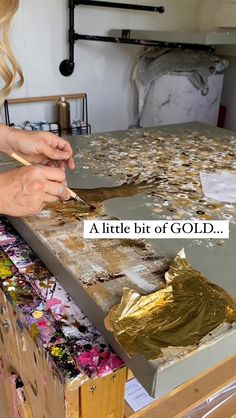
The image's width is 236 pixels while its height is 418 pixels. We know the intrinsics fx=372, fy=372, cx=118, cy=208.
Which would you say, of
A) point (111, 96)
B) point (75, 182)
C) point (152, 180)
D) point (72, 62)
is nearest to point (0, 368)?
point (75, 182)

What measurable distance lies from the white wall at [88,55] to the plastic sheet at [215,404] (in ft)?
5.55

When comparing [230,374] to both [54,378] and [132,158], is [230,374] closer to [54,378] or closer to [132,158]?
[54,378]

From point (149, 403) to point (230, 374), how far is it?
0.19m

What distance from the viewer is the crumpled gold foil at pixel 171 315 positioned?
1.55 feet

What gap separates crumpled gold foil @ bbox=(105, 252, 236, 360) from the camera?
18.6 inches

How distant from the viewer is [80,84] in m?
2.21

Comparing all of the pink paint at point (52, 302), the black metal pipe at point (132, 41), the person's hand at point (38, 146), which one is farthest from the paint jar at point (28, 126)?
the pink paint at point (52, 302)

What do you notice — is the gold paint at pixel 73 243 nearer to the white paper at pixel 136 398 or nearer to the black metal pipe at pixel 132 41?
the white paper at pixel 136 398

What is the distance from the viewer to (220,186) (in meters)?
0.97

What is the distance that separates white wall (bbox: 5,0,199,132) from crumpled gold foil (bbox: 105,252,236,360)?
5.67 ft

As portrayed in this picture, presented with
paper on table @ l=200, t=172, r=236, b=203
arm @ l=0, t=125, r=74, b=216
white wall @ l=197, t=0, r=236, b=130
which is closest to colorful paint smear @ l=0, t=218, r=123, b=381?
arm @ l=0, t=125, r=74, b=216

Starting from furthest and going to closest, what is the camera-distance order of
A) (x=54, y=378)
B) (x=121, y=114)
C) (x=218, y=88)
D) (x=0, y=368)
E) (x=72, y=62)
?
(x=121, y=114) → (x=218, y=88) → (x=72, y=62) → (x=0, y=368) → (x=54, y=378)

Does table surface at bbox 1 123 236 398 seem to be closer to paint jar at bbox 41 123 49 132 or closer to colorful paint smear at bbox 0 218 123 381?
colorful paint smear at bbox 0 218 123 381

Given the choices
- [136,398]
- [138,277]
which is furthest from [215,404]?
[138,277]
